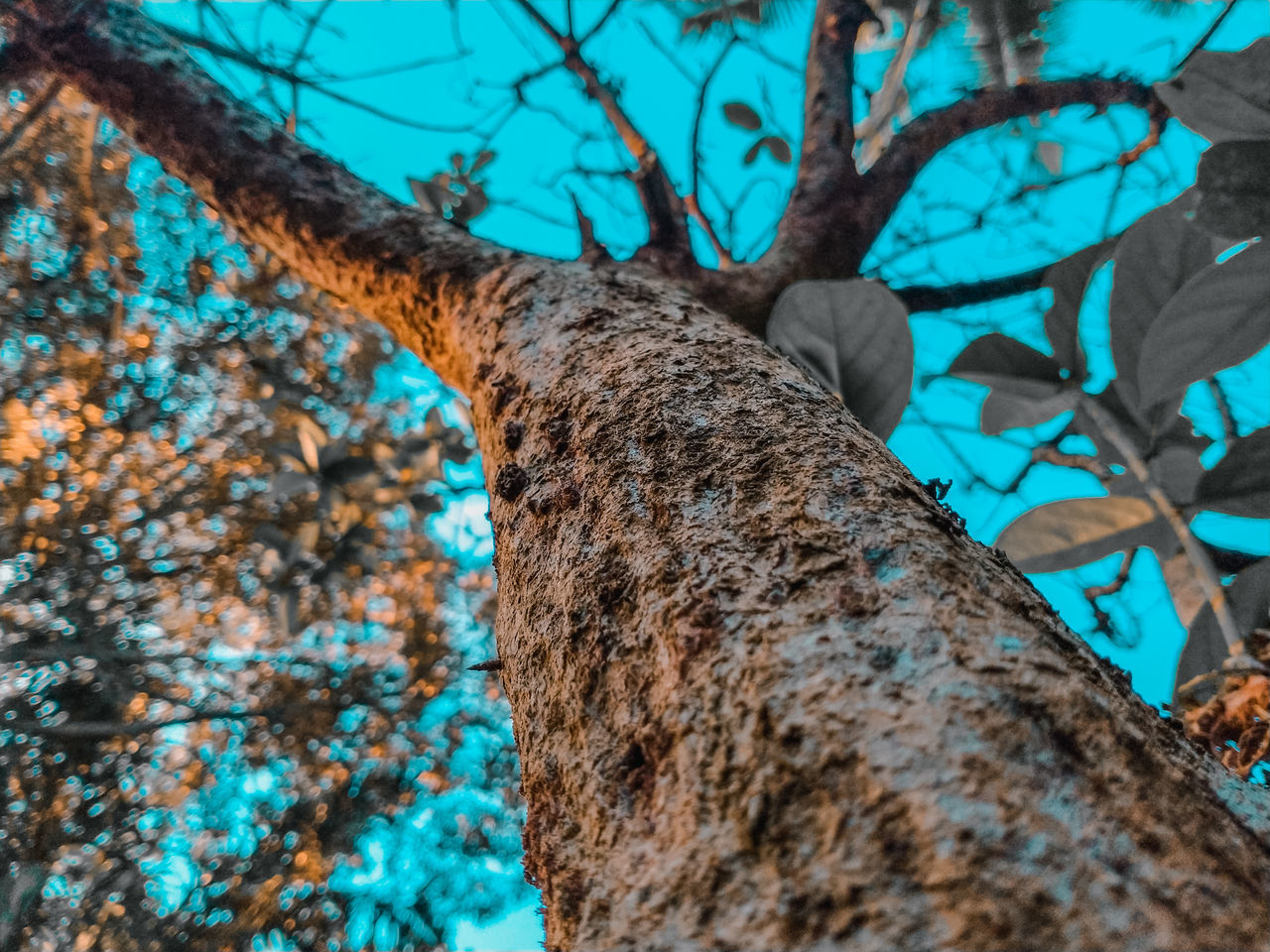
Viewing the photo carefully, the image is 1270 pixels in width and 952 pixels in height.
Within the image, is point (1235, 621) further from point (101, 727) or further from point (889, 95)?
point (101, 727)

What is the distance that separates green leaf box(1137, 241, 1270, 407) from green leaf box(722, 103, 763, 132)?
1678 millimetres

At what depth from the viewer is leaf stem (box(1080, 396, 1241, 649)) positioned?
579 mm

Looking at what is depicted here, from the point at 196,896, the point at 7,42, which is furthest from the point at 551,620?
the point at 196,896

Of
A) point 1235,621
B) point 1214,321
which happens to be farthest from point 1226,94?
point 1235,621

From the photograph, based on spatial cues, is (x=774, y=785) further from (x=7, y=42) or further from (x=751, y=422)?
(x=7, y=42)

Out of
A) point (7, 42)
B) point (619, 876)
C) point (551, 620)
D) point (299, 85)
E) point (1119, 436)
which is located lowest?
point (619, 876)

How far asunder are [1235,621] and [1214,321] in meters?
0.29

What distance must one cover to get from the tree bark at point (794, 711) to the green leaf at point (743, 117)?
5.69 feet

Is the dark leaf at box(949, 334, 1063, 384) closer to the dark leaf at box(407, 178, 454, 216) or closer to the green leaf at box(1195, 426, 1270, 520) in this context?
the green leaf at box(1195, 426, 1270, 520)

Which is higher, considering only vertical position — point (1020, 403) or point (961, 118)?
point (961, 118)

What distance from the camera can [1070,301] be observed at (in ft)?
2.62

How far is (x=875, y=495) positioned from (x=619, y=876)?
218mm

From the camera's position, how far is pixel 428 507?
93.9 inches

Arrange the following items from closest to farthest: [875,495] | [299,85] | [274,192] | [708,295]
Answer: [875,495], [274,192], [708,295], [299,85]
